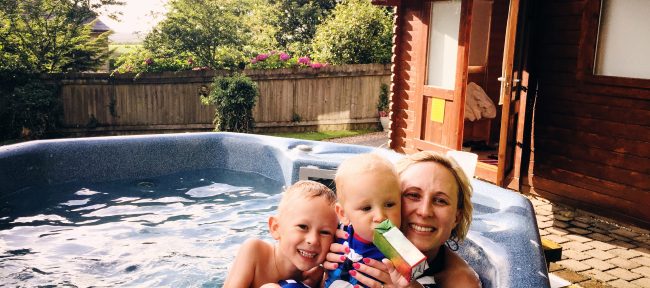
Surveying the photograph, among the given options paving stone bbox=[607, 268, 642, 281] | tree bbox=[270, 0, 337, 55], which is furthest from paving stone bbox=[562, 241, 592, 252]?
tree bbox=[270, 0, 337, 55]

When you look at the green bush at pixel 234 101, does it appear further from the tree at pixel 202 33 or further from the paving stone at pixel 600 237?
the paving stone at pixel 600 237

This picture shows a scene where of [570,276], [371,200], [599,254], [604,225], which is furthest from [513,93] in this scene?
[371,200]

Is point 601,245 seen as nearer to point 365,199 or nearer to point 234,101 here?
point 365,199

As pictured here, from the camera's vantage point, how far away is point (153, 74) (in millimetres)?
10594

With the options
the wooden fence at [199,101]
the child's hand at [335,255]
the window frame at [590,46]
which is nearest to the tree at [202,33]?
the wooden fence at [199,101]

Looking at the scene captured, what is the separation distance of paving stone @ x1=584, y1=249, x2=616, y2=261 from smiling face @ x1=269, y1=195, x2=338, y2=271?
10.3ft

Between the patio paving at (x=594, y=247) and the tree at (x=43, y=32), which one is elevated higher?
the tree at (x=43, y=32)

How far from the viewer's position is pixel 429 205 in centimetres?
178

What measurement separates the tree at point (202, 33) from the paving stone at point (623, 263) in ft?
28.3

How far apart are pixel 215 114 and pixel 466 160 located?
25.8 ft

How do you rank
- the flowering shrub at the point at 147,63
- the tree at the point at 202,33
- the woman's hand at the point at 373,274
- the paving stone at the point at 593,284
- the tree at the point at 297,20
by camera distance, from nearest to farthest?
the woman's hand at the point at 373,274
the paving stone at the point at 593,284
the flowering shrub at the point at 147,63
the tree at the point at 202,33
the tree at the point at 297,20

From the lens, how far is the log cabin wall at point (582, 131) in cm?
505

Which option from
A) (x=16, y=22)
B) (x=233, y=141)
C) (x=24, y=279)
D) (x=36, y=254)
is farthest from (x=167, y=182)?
(x=16, y=22)

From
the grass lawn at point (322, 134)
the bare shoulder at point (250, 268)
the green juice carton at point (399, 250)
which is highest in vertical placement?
the green juice carton at point (399, 250)
